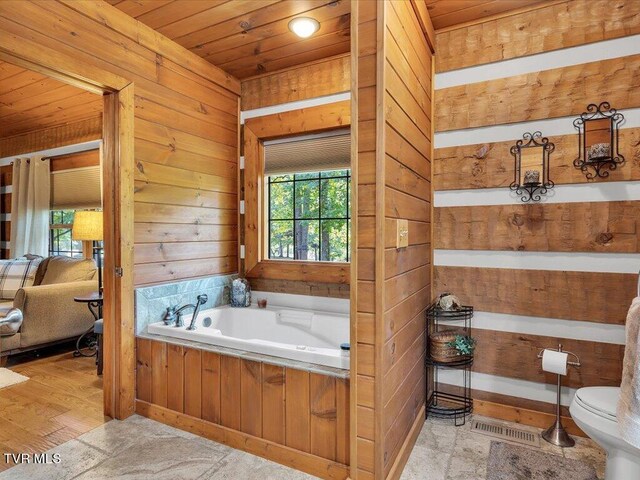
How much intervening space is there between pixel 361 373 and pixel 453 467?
79 cm

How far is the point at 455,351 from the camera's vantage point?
2240 mm

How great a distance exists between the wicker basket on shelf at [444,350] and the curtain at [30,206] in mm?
4902

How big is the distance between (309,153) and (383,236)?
5.49ft

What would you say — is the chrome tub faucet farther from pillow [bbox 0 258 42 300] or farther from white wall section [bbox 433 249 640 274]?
pillow [bbox 0 258 42 300]

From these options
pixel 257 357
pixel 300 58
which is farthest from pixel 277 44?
pixel 257 357

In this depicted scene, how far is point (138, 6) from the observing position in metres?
2.24

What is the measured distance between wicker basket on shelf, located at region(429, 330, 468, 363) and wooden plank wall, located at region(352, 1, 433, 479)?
0.39 meters

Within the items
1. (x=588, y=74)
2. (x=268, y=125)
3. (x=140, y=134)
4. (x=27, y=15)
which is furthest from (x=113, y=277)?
(x=588, y=74)

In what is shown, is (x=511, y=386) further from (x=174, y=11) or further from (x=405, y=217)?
(x=174, y=11)

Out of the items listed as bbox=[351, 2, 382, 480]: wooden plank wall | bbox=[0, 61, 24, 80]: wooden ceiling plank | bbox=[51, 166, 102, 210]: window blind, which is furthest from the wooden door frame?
bbox=[51, 166, 102, 210]: window blind

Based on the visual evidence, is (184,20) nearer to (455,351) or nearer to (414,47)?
(414,47)

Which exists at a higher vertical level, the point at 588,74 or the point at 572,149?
the point at 588,74

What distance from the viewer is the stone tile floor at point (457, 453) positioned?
1799 millimetres

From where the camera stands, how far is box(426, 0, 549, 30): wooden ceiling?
2166mm
